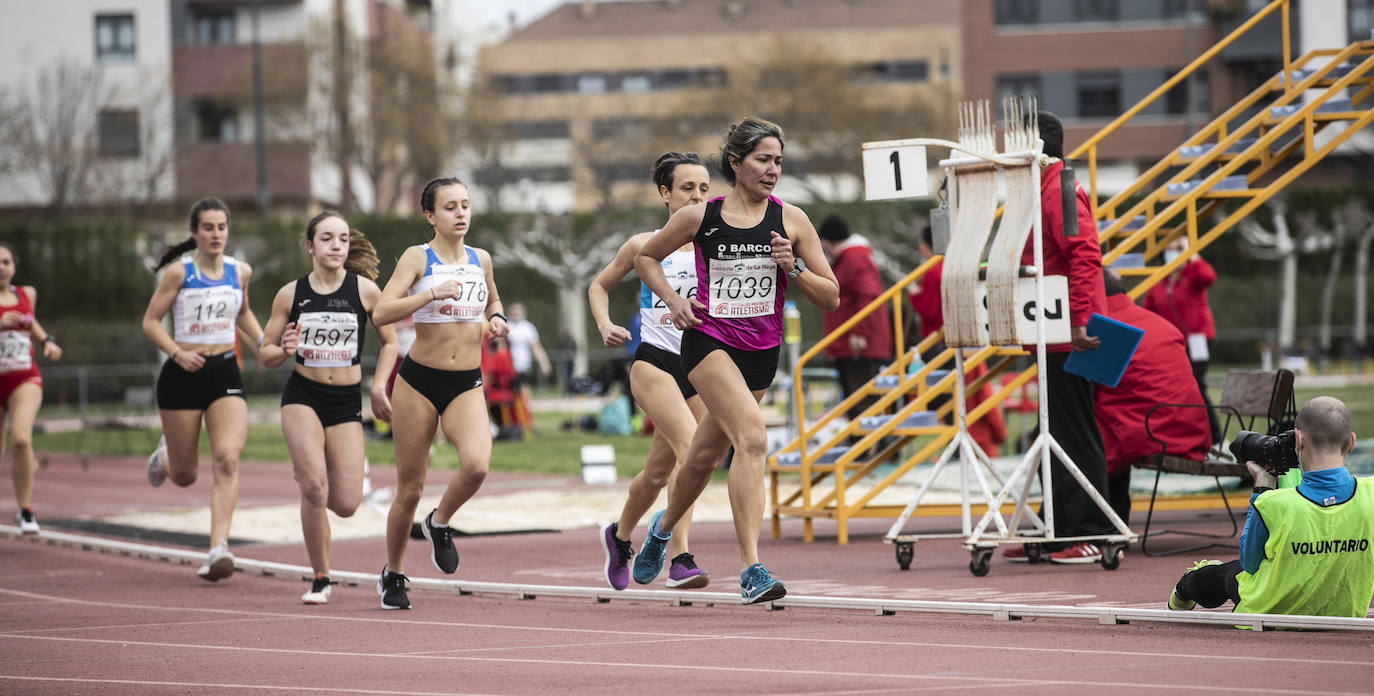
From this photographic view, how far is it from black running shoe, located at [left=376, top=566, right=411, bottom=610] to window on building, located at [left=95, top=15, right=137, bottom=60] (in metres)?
54.4

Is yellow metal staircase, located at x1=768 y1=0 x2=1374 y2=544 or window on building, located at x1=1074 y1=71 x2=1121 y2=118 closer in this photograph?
yellow metal staircase, located at x1=768 y1=0 x2=1374 y2=544

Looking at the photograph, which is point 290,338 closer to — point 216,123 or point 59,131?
point 59,131

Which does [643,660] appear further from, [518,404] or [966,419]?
[518,404]

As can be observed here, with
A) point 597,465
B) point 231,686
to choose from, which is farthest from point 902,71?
point 231,686

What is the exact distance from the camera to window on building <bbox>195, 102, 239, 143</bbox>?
61.0 m

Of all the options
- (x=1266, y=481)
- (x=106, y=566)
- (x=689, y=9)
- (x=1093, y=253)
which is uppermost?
(x=689, y=9)

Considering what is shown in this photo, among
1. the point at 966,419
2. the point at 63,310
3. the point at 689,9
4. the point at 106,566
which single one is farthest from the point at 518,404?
the point at 689,9

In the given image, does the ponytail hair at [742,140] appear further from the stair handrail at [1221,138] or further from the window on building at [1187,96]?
the window on building at [1187,96]

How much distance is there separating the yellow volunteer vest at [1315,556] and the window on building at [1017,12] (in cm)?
6052

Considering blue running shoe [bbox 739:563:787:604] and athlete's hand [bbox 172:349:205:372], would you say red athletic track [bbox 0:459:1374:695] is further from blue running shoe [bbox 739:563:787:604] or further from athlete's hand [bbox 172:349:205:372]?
athlete's hand [bbox 172:349:205:372]

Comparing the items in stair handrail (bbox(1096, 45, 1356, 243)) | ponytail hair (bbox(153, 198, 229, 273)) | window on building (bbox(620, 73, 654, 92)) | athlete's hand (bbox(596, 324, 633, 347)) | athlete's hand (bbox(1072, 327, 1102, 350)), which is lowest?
athlete's hand (bbox(1072, 327, 1102, 350))

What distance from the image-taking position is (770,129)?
8359 mm

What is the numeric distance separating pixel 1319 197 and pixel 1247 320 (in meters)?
4.17

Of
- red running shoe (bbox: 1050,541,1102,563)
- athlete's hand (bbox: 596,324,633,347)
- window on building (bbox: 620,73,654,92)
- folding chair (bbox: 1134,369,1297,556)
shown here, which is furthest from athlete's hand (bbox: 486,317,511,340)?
window on building (bbox: 620,73,654,92)
